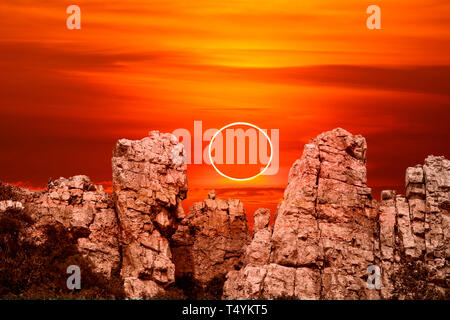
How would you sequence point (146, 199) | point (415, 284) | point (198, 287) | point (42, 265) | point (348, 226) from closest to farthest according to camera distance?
point (415, 284) < point (42, 265) < point (348, 226) < point (146, 199) < point (198, 287)

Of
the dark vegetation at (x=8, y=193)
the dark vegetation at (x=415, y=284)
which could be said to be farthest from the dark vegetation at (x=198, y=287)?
the dark vegetation at (x=415, y=284)

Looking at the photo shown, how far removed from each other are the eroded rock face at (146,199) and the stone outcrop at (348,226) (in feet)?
22.7

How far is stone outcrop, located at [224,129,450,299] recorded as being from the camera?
314ft

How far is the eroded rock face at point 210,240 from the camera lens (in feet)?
383

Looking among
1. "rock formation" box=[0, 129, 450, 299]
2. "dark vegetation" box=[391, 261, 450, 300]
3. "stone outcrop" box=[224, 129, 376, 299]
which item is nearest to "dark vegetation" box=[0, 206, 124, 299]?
"rock formation" box=[0, 129, 450, 299]

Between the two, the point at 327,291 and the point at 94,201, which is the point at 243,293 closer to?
the point at 327,291

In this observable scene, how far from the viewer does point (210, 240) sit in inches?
4697

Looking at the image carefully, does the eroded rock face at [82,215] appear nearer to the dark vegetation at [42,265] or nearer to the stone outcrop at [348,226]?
the dark vegetation at [42,265]

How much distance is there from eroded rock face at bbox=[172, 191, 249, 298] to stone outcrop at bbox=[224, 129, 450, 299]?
17.6 meters

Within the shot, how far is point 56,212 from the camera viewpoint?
102062 mm

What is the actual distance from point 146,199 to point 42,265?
1077cm

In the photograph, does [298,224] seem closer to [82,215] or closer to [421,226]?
[421,226]

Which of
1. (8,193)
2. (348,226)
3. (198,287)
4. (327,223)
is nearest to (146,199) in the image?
(8,193)
